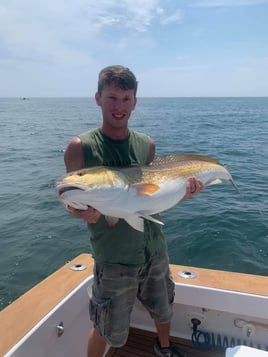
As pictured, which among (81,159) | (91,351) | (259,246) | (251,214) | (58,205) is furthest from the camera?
(58,205)

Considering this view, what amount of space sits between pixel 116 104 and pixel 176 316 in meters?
2.44

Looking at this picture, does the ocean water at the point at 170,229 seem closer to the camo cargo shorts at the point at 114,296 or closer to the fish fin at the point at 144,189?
the camo cargo shorts at the point at 114,296

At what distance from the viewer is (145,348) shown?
3855 millimetres

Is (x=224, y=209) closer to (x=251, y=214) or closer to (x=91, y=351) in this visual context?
(x=251, y=214)

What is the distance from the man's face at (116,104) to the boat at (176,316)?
1.77 meters

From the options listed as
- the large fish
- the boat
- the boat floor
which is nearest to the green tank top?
the large fish

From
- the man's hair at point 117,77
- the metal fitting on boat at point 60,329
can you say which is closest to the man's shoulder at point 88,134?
the man's hair at point 117,77

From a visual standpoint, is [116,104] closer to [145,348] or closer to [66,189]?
[66,189]

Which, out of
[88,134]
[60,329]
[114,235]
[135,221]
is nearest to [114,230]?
[114,235]

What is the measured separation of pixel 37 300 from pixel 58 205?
25.3 feet

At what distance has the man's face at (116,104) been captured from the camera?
287cm

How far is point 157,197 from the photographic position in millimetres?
2635

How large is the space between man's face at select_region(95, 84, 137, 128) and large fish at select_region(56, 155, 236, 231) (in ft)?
1.53

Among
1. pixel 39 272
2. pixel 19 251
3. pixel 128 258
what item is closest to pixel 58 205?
pixel 19 251
